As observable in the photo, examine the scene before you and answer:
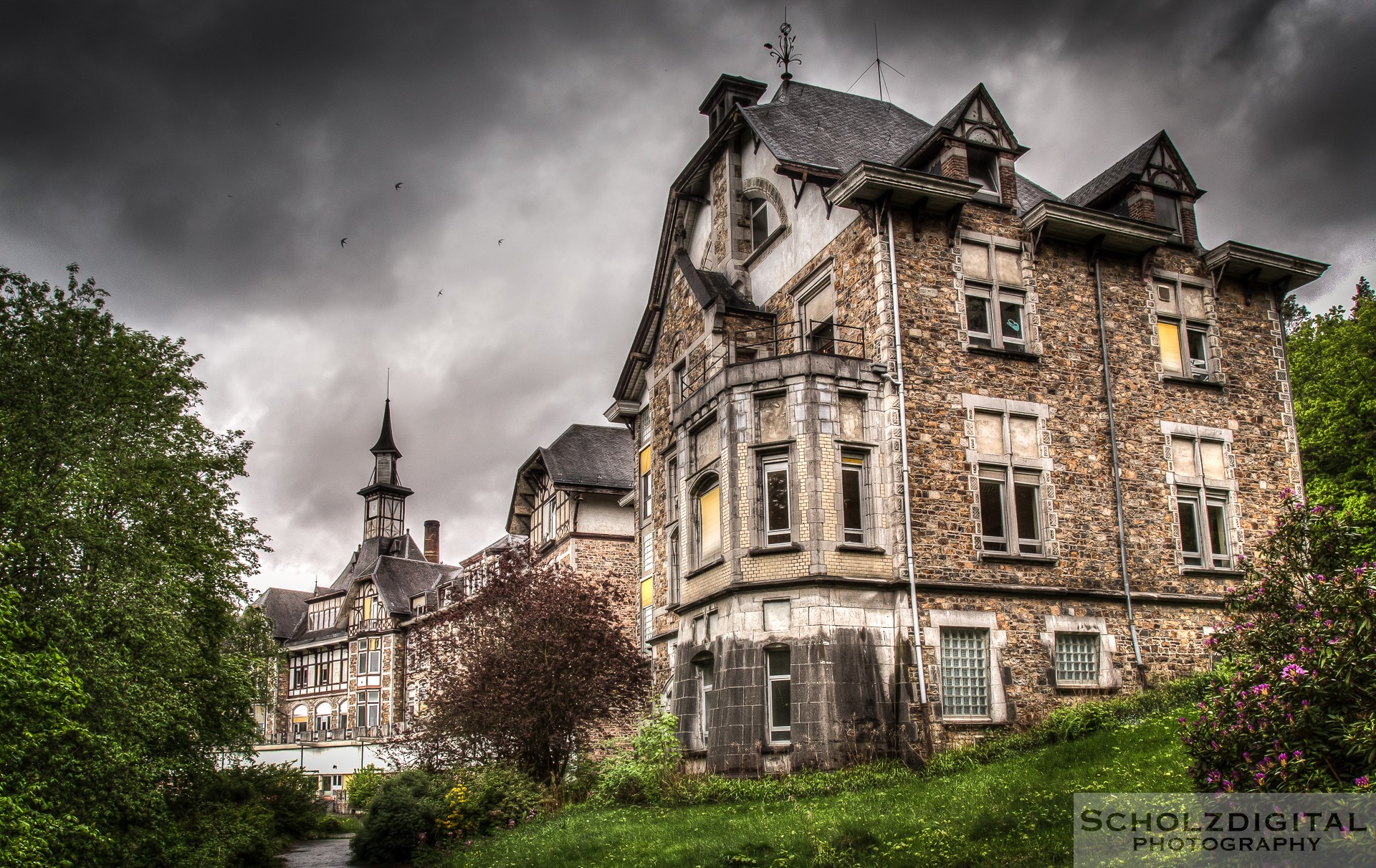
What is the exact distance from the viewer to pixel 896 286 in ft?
75.5

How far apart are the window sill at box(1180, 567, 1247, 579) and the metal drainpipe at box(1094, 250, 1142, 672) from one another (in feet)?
5.68

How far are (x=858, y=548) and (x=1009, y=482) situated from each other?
3935 millimetres

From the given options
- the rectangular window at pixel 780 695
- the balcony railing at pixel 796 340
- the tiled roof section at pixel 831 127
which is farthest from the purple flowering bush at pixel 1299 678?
the tiled roof section at pixel 831 127

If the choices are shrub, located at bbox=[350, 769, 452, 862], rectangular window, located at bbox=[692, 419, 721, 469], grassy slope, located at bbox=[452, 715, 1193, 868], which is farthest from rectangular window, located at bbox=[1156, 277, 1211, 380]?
shrub, located at bbox=[350, 769, 452, 862]

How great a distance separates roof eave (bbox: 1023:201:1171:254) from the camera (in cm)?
2434

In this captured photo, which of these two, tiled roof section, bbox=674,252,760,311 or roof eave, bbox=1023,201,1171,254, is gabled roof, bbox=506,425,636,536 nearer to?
tiled roof section, bbox=674,252,760,311

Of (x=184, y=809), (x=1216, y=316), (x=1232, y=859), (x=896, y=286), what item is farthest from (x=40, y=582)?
(x=1216, y=316)

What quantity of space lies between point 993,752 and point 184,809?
2132 cm

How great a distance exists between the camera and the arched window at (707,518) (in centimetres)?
2338

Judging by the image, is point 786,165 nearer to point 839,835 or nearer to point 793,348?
point 793,348

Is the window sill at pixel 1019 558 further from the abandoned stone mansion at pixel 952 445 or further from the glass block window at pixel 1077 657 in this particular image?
the glass block window at pixel 1077 657

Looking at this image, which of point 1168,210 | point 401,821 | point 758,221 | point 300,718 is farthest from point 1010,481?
point 300,718

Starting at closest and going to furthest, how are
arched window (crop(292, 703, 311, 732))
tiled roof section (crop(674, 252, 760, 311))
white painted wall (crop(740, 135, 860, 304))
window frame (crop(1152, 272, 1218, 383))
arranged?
white painted wall (crop(740, 135, 860, 304)) → window frame (crop(1152, 272, 1218, 383)) → tiled roof section (crop(674, 252, 760, 311)) → arched window (crop(292, 703, 311, 732))

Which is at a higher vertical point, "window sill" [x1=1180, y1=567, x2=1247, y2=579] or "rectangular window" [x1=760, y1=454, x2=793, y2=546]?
"rectangular window" [x1=760, y1=454, x2=793, y2=546]
